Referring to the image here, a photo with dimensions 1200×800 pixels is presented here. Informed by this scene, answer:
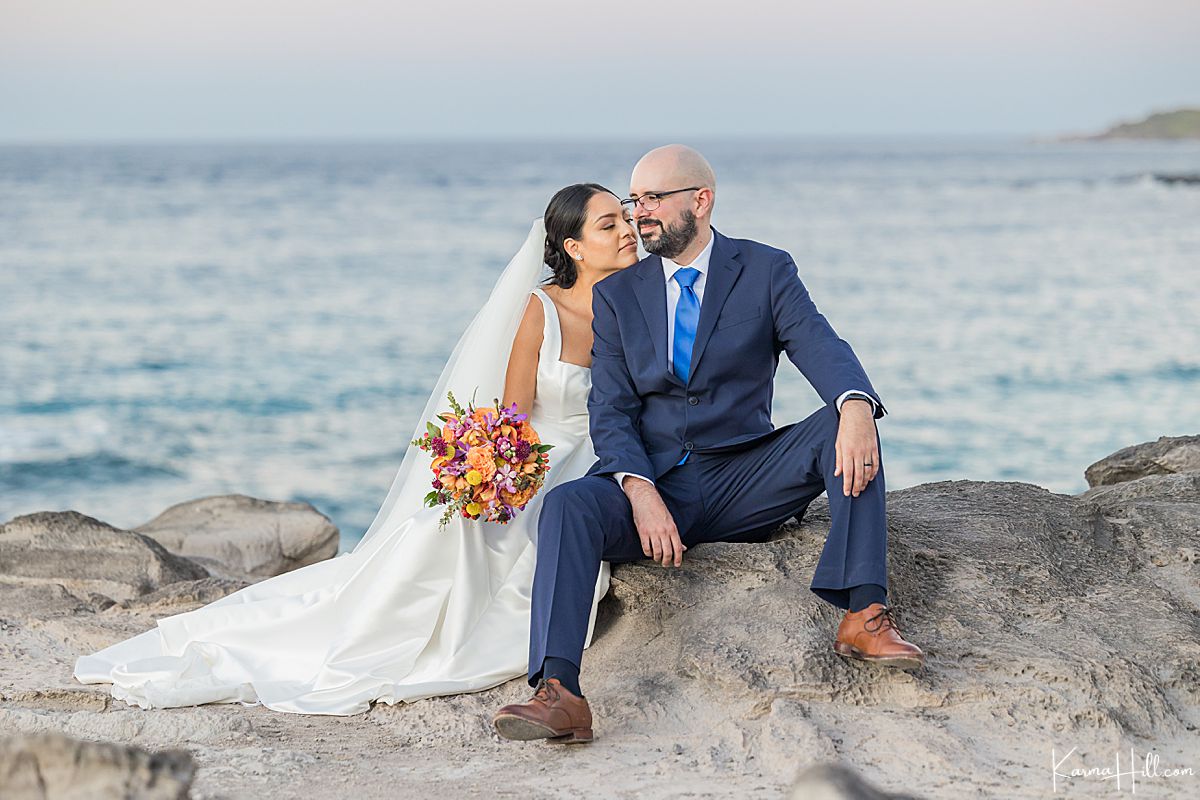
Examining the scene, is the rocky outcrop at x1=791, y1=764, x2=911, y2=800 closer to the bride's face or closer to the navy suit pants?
the navy suit pants

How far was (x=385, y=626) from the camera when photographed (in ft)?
14.9

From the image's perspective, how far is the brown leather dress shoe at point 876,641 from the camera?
148 inches

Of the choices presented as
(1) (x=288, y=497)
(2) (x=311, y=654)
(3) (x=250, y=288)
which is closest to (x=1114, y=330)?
(1) (x=288, y=497)

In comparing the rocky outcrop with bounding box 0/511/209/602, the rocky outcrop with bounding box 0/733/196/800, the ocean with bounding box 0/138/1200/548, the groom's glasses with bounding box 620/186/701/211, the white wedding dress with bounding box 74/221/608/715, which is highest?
the groom's glasses with bounding box 620/186/701/211

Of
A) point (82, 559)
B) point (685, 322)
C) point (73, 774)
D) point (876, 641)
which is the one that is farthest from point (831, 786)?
point (82, 559)

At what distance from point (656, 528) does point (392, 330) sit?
60.6 ft

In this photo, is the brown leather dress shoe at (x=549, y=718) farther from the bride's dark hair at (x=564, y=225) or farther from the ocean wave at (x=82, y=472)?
the ocean wave at (x=82, y=472)

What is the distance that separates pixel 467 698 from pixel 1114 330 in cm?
1870

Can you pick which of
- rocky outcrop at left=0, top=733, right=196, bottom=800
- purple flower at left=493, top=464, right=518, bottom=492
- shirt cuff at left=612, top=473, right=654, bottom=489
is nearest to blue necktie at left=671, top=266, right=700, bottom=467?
shirt cuff at left=612, top=473, right=654, bottom=489

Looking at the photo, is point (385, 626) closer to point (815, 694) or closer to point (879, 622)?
point (815, 694)

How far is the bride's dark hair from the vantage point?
5.11 metres

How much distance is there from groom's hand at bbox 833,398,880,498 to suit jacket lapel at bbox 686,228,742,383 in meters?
0.67

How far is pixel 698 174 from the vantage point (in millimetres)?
4461

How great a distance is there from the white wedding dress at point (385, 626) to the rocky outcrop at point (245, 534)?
2.63m
